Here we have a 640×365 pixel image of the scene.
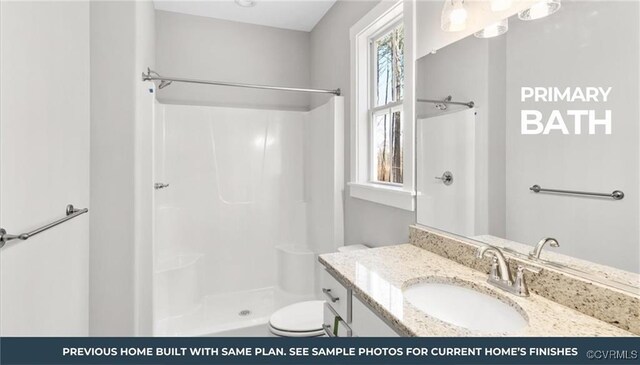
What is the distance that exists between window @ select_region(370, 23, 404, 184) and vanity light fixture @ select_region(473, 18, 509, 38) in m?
0.66

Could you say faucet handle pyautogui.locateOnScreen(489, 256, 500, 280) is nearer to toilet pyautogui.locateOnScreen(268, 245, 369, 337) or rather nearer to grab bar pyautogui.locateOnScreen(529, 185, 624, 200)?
grab bar pyautogui.locateOnScreen(529, 185, 624, 200)

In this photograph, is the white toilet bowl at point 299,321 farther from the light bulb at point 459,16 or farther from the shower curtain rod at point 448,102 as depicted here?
the light bulb at point 459,16

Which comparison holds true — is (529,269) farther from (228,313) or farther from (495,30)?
(228,313)

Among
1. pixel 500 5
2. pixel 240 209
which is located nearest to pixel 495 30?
pixel 500 5

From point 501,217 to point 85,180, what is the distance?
1930mm

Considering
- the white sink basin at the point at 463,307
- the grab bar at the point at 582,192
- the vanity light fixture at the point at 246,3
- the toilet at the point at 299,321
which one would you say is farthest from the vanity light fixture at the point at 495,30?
the vanity light fixture at the point at 246,3

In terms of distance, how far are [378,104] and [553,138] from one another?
1217 millimetres

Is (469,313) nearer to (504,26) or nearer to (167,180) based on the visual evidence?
(504,26)

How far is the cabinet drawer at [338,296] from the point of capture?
114 cm

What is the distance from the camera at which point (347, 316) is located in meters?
1.14

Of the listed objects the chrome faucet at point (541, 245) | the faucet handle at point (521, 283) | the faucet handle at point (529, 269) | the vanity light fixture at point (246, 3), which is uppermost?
the vanity light fixture at point (246, 3)

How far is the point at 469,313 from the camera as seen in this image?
1.05 m

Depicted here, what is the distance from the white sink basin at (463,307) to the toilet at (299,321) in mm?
798
